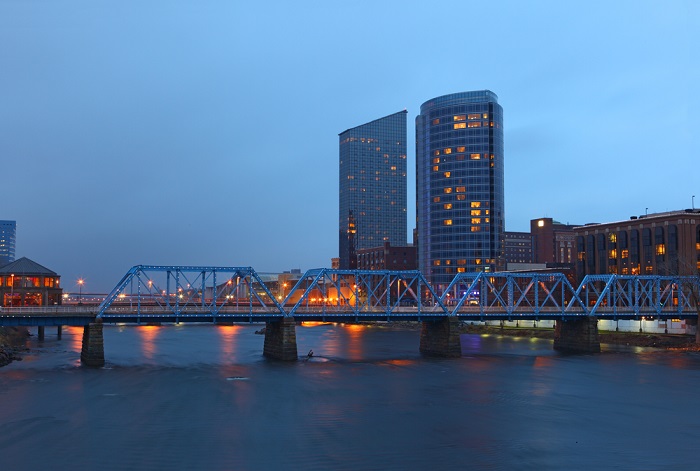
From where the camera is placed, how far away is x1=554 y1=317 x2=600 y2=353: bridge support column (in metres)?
104

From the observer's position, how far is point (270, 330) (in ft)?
307

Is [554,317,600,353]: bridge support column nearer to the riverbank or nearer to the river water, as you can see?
the riverbank

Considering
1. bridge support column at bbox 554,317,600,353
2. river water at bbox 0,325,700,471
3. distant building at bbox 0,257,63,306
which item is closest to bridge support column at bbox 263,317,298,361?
river water at bbox 0,325,700,471

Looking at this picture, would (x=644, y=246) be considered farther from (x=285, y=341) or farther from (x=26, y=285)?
(x=26, y=285)

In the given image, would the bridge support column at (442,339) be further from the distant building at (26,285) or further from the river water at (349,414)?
the distant building at (26,285)

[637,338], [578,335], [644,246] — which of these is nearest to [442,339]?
[578,335]

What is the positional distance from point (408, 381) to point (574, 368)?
25206mm

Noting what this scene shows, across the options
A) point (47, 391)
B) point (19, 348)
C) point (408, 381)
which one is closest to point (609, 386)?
point (408, 381)

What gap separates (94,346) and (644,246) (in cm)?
12841

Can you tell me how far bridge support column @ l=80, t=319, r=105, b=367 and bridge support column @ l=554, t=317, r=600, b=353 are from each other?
236 ft

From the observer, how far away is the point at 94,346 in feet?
260

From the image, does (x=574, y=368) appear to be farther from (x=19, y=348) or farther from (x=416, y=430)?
(x=19, y=348)

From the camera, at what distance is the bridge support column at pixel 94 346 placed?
78.9 m

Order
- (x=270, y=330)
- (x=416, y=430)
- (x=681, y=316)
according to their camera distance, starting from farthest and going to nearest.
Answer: (x=681, y=316), (x=270, y=330), (x=416, y=430)
